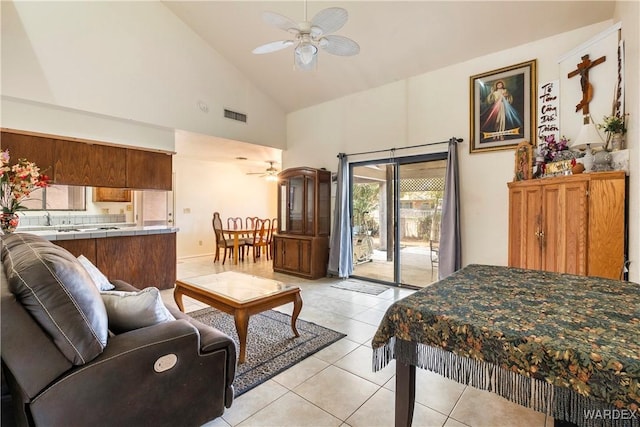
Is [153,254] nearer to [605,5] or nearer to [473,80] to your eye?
[473,80]

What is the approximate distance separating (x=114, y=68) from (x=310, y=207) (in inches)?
132

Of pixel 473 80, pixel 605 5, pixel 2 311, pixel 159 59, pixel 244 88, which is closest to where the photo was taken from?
pixel 2 311

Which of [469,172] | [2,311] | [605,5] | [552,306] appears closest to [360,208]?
[469,172]

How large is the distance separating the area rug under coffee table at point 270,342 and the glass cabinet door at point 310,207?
2.09 metres

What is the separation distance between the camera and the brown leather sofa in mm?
1170

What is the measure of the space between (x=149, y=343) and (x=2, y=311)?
0.54 metres

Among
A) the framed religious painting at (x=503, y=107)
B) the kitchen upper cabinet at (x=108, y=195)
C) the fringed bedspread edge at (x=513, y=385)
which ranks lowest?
the fringed bedspread edge at (x=513, y=385)

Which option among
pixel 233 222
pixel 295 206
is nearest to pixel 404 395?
pixel 295 206

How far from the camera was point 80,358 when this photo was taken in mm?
1243

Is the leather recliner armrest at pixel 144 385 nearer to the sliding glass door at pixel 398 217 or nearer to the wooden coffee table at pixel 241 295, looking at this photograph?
the wooden coffee table at pixel 241 295

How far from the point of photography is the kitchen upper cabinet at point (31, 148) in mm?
3408

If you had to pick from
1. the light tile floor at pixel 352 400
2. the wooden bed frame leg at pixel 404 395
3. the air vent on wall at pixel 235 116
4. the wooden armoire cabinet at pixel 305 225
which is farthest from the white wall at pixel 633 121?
the air vent on wall at pixel 235 116

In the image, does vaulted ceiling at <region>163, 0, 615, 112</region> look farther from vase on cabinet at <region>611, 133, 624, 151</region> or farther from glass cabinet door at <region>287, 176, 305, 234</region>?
glass cabinet door at <region>287, 176, 305, 234</region>

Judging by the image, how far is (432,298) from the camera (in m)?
1.37
